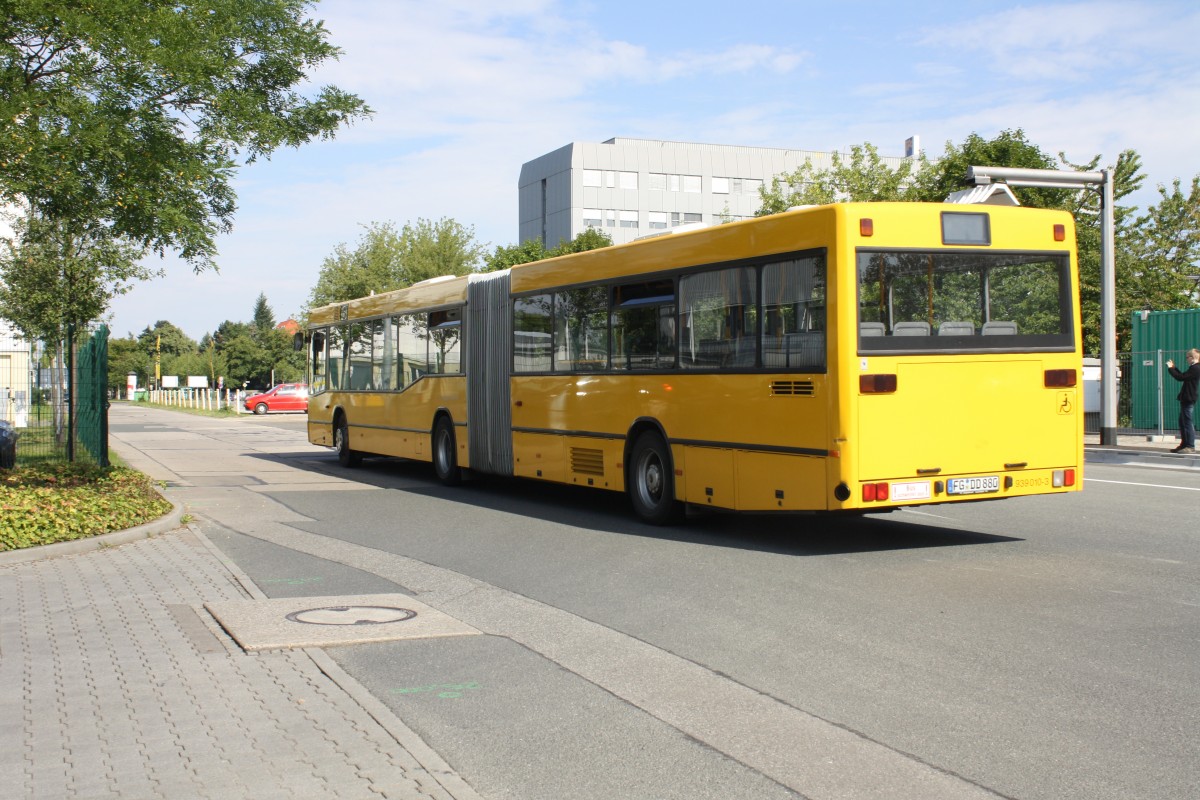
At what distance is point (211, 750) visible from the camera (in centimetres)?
499

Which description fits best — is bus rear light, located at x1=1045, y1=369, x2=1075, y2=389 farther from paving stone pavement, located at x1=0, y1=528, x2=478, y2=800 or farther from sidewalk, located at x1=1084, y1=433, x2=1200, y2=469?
sidewalk, located at x1=1084, y1=433, x2=1200, y2=469

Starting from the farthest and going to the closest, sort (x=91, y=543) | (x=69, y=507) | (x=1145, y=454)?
1. (x=1145, y=454)
2. (x=69, y=507)
3. (x=91, y=543)

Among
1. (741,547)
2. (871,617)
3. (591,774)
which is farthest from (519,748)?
(741,547)

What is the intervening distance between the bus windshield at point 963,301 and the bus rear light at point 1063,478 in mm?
1137

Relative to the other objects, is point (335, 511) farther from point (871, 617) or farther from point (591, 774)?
point (591, 774)

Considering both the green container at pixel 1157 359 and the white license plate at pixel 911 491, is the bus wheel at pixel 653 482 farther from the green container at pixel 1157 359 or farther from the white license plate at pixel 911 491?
the green container at pixel 1157 359

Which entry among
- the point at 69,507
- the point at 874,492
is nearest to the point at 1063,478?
the point at 874,492

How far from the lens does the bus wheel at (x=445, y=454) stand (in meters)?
17.9

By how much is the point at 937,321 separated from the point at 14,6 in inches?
371

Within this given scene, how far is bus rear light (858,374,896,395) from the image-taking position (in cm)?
1002

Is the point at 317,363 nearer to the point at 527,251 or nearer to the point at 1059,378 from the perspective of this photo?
the point at 1059,378

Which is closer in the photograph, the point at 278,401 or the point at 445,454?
the point at 445,454

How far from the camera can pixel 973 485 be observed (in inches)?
411

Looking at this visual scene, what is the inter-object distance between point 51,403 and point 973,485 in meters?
18.8
